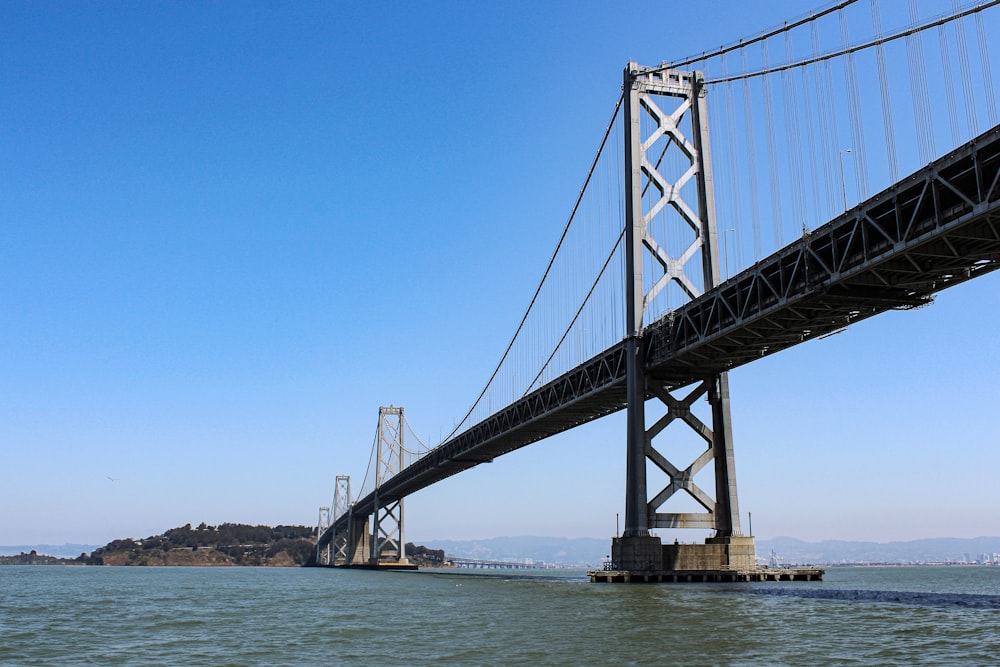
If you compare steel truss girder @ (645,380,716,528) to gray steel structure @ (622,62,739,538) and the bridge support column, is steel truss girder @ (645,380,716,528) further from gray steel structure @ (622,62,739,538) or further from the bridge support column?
the bridge support column

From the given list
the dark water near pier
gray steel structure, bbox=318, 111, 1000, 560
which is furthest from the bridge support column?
the dark water near pier

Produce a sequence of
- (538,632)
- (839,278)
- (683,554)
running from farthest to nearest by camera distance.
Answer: (683,554) < (839,278) < (538,632)

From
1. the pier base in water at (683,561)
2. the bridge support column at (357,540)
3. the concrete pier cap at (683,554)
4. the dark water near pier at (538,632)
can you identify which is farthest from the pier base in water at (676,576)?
the bridge support column at (357,540)

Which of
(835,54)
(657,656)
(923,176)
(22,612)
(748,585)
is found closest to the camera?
(657,656)

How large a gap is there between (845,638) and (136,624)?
18075 millimetres

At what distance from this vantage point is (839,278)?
88.7 ft

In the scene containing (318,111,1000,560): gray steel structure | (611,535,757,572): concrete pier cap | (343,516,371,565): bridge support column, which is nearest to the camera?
(318,111,1000,560): gray steel structure

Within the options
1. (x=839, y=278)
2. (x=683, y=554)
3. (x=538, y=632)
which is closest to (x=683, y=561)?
(x=683, y=554)

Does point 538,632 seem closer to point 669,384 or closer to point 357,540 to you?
point 669,384

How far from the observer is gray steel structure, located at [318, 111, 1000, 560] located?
75.5 ft

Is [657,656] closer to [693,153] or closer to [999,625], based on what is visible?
[999,625]

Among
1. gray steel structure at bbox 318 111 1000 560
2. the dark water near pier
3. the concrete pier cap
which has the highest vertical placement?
gray steel structure at bbox 318 111 1000 560

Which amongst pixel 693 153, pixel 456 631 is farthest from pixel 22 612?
pixel 693 153

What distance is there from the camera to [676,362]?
126 ft
